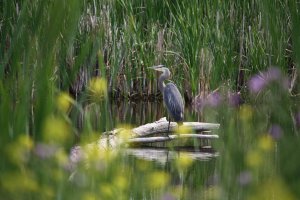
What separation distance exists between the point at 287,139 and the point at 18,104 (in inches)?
23.0

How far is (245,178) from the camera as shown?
1.89m

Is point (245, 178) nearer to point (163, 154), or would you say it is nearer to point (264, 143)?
point (264, 143)

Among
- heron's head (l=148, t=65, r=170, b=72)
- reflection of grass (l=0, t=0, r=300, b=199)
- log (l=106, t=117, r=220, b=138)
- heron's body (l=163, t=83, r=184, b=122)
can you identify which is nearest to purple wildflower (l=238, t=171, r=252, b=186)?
reflection of grass (l=0, t=0, r=300, b=199)

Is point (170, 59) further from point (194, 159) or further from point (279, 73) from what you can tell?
point (279, 73)

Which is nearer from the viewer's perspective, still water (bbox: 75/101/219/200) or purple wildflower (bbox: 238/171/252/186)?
purple wildflower (bbox: 238/171/252/186)

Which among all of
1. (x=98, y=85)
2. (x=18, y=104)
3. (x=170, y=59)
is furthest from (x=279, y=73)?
(x=170, y=59)

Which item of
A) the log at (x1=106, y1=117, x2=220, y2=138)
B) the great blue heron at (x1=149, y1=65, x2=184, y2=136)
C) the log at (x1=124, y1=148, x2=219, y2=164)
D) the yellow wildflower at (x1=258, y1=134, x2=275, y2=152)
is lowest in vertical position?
the log at (x1=124, y1=148, x2=219, y2=164)

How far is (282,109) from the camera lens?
1727 millimetres

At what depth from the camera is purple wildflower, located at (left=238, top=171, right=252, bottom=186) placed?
1836 mm

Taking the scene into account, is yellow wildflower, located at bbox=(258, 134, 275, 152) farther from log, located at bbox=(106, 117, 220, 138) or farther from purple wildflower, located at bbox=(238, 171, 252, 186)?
log, located at bbox=(106, 117, 220, 138)

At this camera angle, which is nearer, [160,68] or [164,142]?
[164,142]

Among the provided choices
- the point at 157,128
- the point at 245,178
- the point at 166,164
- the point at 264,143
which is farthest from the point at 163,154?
the point at 245,178

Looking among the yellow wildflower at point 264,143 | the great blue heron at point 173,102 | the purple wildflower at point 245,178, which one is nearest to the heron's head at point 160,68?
the great blue heron at point 173,102

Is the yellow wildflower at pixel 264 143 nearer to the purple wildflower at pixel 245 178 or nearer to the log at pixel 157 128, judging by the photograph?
the purple wildflower at pixel 245 178
